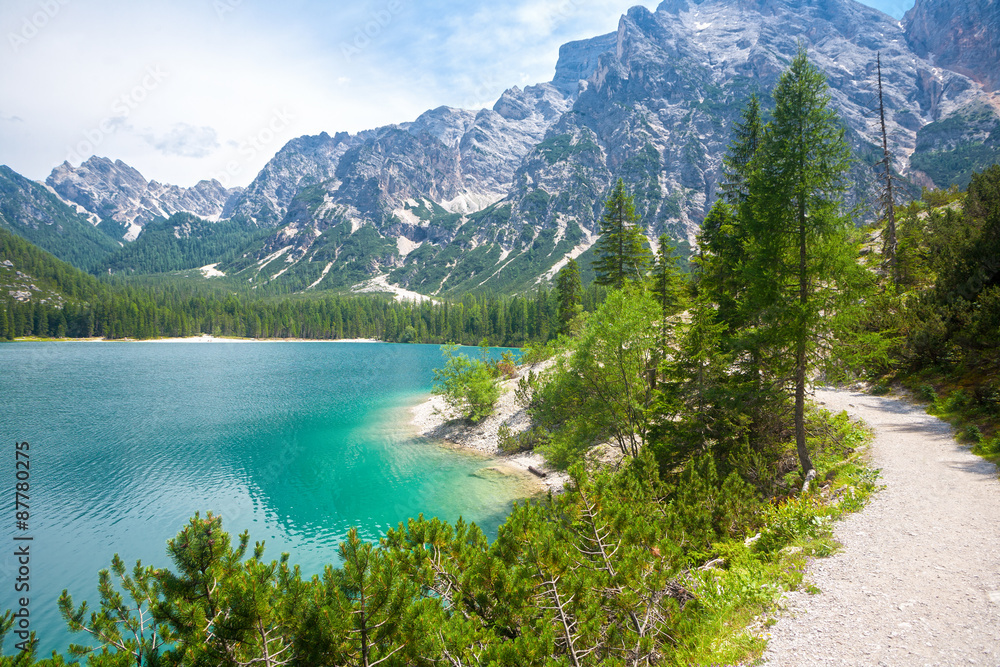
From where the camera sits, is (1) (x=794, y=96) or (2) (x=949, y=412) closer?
(1) (x=794, y=96)

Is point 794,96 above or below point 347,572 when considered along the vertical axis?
above

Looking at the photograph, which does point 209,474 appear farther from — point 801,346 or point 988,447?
point 988,447

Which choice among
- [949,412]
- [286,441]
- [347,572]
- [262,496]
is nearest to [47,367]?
[286,441]

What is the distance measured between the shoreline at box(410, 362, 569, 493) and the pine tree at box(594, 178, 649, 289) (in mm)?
12946

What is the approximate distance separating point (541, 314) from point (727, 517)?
12072cm

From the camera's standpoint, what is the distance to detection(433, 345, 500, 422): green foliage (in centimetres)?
3562

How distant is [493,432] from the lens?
34.1 meters

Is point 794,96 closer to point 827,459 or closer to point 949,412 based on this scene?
point 827,459

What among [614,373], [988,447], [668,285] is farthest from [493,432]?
[988,447]

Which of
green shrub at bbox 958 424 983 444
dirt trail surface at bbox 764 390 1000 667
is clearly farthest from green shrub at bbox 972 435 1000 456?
dirt trail surface at bbox 764 390 1000 667

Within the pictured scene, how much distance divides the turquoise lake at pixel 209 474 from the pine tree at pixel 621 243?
1558cm

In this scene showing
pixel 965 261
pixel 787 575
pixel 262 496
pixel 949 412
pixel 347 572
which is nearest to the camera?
pixel 347 572

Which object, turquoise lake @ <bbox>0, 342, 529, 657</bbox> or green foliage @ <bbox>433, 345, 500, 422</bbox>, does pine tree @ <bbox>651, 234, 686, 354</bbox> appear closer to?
Result: turquoise lake @ <bbox>0, 342, 529, 657</bbox>

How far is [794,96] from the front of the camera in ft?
42.5
